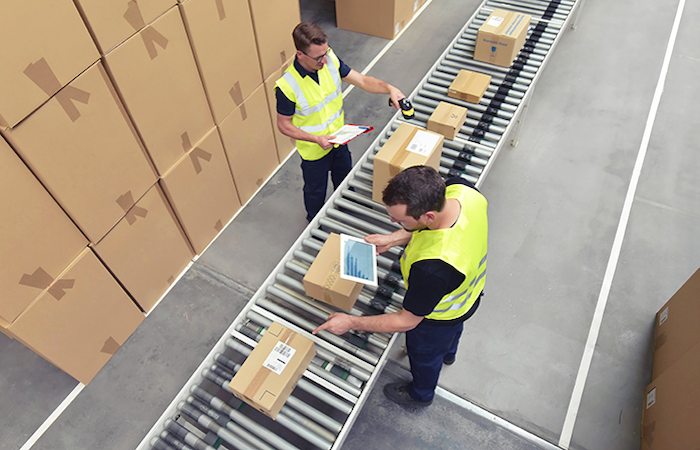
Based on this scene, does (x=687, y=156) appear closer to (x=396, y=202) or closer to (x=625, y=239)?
(x=625, y=239)

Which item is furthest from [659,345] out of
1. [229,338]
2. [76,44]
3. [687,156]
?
[76,44]

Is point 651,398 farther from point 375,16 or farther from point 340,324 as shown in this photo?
point 375,16

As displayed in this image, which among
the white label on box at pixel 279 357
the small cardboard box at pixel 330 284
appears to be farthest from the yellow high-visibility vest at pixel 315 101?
the white label on box at pixel 279 357

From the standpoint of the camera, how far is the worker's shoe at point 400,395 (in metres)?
3.31

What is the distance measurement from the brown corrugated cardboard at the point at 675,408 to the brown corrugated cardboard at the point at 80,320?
4033 mm

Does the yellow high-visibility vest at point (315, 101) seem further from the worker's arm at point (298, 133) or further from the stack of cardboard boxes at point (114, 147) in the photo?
the stack of cardboard boxes at point (114, 147)

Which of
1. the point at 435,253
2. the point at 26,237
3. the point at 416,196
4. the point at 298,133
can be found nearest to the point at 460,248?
the point at 435,253

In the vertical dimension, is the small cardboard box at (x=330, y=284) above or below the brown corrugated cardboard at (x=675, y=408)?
above

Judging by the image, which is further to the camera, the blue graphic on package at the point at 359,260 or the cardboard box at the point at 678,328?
the cardboard box at the point at 678,328

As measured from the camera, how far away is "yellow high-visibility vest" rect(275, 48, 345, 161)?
326 centimetres

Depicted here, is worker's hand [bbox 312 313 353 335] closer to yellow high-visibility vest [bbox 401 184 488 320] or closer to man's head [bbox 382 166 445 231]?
yellow high-visibility vest [bbox 401 184 488 320]

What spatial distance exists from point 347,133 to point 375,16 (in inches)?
150

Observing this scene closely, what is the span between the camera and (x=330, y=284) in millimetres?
2793

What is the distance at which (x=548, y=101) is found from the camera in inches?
219
